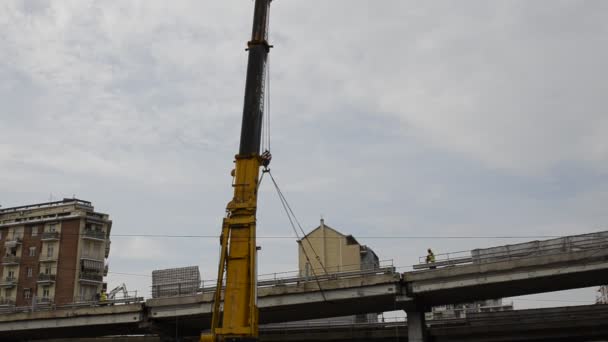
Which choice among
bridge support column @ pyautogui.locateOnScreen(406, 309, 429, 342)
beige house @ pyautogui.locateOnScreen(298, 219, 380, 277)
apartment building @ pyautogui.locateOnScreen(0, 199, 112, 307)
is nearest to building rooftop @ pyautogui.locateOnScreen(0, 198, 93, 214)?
apartment building @ pyautogui.locateOnScreen(0, 199, 112, 307)

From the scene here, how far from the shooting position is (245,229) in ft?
82.5

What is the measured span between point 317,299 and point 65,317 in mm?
21305

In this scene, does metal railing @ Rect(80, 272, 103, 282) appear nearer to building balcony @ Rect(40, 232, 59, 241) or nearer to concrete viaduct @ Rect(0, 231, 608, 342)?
building balcony @ Rect(40, 232, 59, 241)

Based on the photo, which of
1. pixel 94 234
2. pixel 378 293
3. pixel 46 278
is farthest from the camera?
pixel 94 234

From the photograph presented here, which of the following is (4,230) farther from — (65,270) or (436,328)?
(436,328)

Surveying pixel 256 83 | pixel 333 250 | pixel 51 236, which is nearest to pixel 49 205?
pixel 51 236

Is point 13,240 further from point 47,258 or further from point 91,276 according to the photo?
point 91,276

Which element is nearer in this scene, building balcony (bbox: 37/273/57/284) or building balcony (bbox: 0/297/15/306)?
building balcony (bbox: 37/273/57/284)

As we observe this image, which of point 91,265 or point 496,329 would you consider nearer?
point 496,329

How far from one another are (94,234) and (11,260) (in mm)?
12444

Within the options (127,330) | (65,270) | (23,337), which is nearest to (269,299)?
(127,330)

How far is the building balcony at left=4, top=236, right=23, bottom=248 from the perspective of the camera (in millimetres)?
88750

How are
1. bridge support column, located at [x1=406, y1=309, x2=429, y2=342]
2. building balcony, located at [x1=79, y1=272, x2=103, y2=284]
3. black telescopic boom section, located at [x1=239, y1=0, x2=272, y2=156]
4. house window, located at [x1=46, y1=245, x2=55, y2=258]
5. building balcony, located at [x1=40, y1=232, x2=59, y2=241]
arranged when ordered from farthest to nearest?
building balcony, located at [x1=40, y1=232, x2=59, y2=241]
house window, located at [x1=46, y1=245, x2=55, y2=258]
building balcony, located at [x1=79, y1=272, x2=103, y2=284]
bridge support column, located at [x1=406, y1=309, x2=429, y2=342]
black telescopic boom section, located at [x1=239, y1=0, x2=272, y2=156]

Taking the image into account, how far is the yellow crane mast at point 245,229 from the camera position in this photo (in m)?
23.6
